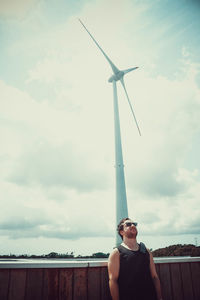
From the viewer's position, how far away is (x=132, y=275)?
3279 mm

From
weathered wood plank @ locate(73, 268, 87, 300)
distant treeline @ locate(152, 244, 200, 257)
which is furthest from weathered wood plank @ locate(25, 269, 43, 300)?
distant treeline @ locate(152, 244, 200, 257)

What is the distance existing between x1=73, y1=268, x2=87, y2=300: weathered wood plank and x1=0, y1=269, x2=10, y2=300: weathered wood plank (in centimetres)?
118

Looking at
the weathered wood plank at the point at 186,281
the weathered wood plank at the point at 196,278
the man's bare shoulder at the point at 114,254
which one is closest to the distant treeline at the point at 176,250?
the weathered wood plank at the point at 196,278

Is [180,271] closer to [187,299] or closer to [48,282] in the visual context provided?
[187,299]

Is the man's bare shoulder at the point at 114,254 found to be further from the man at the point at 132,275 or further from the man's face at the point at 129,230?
the man's face at the point at 129,230

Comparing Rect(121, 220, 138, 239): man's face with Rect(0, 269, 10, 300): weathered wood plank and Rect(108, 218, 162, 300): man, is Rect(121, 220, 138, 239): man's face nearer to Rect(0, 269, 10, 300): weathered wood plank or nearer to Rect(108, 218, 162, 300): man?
Rect(108, 218, 162, 300): man

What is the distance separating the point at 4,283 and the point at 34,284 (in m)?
0.49

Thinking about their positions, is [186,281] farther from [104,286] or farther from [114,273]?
[114,273]

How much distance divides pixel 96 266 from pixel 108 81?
2755 cm

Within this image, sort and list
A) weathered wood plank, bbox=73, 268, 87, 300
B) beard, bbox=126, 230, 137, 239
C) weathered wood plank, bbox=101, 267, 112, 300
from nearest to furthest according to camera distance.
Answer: weathered wood plank, bbox=73, 268, 87, 300 < weathered wood plank, bbox=101, 267, 112, 300 < beard, bbox=126, 230, 137, 239

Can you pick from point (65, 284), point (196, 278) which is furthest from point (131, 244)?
point (196, 278)

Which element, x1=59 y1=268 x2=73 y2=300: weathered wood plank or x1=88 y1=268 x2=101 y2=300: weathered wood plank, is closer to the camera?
x1=59 y1=268 x2=73 y2=300: weathered wood plank

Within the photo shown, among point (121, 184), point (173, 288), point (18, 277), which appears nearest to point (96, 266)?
point (18, 277)

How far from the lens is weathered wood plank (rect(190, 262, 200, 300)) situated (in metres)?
4.28
